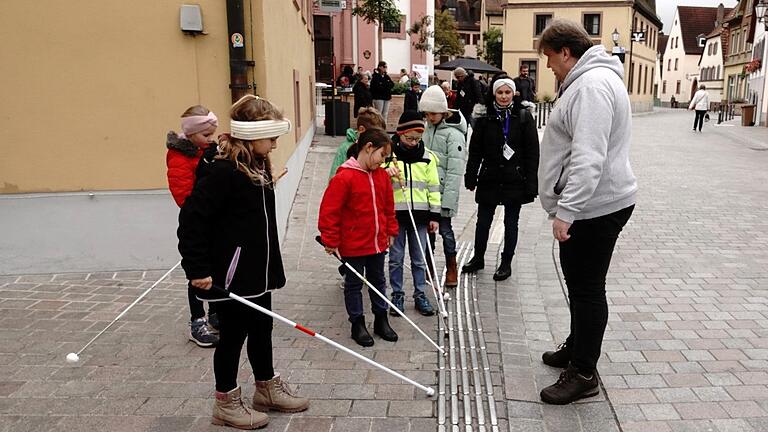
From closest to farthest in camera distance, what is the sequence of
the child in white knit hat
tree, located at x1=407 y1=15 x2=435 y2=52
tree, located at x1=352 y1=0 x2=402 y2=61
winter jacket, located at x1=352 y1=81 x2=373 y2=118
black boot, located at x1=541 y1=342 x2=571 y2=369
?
black boot, located at x1=541 y1=342 x2=571 y2=369
the child in white knit hat
winter jacket, located at x1=352 y1=81 x2=373 y2=118
tree, located at x1=352 y1=0 x2=402 y2=61
tree, located at x1=407 y1=15 x2=435 y2=52

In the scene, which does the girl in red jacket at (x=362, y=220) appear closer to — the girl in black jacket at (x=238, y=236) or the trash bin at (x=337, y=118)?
the girl in black jacket at (x=238, y=236)

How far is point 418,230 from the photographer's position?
5.46m

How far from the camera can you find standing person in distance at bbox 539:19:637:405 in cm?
348

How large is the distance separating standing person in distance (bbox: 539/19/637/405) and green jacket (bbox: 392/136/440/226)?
61.9 inches

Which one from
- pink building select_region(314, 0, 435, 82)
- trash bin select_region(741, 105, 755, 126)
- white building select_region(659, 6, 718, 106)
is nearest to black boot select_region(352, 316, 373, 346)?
trash bin select_region(741, 105, 755, 126)

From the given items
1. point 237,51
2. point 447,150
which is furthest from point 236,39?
point 447,150

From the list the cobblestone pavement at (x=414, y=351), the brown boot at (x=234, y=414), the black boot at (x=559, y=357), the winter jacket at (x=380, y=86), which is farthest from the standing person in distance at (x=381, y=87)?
the brown boot at (x=234, y=414)

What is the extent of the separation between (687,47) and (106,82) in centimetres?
8073

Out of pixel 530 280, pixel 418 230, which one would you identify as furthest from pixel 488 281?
pixel 418 230

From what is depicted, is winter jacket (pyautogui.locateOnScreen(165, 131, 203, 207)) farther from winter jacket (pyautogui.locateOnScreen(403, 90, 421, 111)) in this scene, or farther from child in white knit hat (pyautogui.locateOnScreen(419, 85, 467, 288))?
winter jacket (pyautogui.locateOnScreen(403, 90, 421, 111))

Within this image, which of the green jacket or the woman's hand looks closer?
the woman's hand

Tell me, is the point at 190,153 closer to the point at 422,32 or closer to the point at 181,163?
the point at 181,163

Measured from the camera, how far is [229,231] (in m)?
3.53

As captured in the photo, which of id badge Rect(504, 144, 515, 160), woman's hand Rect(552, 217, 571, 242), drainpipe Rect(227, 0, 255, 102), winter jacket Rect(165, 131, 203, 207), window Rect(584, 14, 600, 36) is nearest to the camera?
woman's hand Rect(552, 217, 571, 242)
